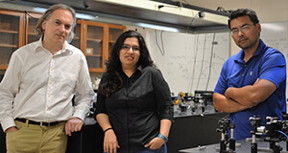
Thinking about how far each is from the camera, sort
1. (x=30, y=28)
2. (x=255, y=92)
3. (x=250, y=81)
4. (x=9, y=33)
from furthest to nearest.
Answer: (x=30, y=28)
(x=9, y=33)
(x=250, y=81)
(x=255, y=92)

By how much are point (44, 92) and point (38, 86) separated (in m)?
0.05

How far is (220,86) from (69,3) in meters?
1.20

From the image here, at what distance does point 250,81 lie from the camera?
6.54ft

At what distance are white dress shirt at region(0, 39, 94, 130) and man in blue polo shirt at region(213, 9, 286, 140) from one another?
91 centimetres

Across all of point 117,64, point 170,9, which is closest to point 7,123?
point 117,64

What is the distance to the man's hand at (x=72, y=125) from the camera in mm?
2012

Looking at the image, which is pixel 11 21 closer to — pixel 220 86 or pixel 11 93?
pixel 11 93

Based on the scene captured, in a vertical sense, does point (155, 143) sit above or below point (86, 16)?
below

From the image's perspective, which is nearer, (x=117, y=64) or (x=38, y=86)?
(x=38, y=86)

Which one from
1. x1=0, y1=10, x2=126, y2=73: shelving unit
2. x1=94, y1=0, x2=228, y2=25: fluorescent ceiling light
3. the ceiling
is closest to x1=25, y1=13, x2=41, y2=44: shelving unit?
x1=0, y1=10, x2=126, y2=73: shelving unit

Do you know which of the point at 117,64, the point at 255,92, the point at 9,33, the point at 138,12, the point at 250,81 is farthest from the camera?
the point at 9,33

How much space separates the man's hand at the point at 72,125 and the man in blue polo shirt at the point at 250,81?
2.75 ft

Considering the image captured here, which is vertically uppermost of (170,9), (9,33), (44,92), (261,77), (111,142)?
(170,9)

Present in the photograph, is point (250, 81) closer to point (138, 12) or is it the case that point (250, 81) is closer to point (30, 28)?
point (138, 12)
